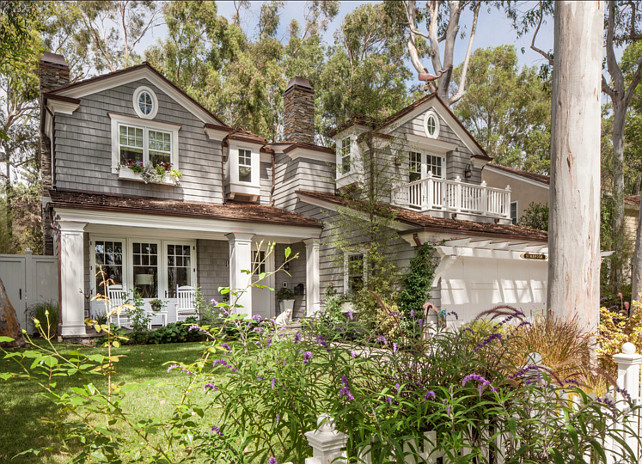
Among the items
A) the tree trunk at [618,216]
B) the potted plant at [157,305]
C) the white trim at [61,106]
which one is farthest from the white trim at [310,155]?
the tree trunk at [618,216]

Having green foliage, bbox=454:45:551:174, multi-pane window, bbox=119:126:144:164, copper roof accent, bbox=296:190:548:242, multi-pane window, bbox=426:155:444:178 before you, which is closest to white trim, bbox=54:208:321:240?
copper roof accent, bbox=296:190:548:242

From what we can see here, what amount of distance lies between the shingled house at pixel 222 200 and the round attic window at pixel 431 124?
4 centimetres

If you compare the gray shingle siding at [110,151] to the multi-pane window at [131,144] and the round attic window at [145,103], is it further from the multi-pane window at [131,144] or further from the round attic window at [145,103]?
the multi-pane window at [131,144]

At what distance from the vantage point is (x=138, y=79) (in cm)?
1318

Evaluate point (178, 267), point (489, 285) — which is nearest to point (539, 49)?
point (489, 285)

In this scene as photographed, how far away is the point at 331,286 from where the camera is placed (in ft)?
44.1

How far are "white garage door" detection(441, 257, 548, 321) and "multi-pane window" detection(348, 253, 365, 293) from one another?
7.37 feet

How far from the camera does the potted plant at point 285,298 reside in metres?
14.7

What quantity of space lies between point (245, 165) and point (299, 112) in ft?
8.85

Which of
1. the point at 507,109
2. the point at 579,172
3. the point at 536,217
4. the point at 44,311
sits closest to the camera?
the point at 579,172

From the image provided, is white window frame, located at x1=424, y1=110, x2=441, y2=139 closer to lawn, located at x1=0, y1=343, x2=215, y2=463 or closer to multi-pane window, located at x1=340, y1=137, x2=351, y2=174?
multi-pane window, located at x1=340, y1=137, x2=351, y2=174

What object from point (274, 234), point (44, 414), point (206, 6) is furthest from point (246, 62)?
point (44, 414)

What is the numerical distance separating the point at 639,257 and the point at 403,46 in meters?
21.4

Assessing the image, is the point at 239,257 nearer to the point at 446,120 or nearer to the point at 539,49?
the point at 446,120
